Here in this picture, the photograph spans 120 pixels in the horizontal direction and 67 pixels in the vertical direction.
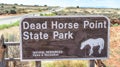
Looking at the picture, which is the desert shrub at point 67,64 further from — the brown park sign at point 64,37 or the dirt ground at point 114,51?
the brown park sign at point 64,37

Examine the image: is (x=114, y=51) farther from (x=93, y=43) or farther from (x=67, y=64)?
(x=93, y=43)

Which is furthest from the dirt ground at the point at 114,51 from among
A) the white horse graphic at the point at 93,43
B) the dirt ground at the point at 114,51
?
the white horse graphic at the point at 93,43

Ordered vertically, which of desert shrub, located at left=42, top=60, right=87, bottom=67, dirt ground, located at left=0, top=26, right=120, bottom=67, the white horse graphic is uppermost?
the white horse graphic

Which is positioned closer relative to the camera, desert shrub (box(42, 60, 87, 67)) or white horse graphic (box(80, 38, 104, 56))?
white horse graphic (box(80, 38, 104, 56))

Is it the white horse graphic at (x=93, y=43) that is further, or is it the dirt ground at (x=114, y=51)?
the dirt ground at (x=114, y=51)

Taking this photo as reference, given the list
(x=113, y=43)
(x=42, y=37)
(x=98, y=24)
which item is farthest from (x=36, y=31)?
(x=113, y=43)

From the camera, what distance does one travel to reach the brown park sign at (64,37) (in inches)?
284

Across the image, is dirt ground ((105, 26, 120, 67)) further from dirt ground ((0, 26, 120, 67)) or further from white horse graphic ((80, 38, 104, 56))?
white horse graphic ((80, 38, 104, 56))

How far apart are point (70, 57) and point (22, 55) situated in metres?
0.89

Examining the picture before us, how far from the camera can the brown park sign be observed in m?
7.21

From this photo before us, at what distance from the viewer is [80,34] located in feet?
23.9

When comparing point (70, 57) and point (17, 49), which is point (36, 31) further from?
point (17, 49)

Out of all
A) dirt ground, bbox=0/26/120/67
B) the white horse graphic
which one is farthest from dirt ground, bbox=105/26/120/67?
the white horse graphic

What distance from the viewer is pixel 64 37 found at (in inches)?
286
